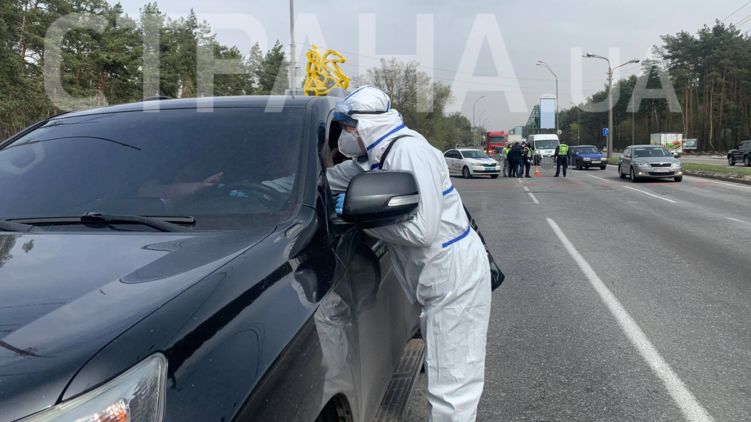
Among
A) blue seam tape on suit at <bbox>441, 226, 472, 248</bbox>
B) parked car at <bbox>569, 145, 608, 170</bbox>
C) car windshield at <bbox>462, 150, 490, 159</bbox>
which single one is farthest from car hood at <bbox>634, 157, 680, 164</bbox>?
blue seam tape on suit at <bbox>441, 226, 472, 248</bbox>

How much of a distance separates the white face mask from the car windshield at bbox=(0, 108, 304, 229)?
214mm

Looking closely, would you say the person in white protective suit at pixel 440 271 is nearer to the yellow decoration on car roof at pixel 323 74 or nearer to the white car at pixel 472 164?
the yellow decoration on car roof at pixel 323 74

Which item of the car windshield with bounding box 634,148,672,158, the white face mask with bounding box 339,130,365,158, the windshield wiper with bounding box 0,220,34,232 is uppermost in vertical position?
the car windshield with bounding box 634,148,672,158

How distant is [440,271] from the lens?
256 centimetres

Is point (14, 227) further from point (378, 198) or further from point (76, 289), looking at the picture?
point (378, 198)

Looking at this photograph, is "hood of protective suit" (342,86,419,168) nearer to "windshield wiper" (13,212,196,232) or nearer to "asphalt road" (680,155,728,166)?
"windshield wiper" (13,212,196,232)

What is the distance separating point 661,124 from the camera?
100312mm

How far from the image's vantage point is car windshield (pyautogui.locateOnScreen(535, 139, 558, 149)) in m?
41.3

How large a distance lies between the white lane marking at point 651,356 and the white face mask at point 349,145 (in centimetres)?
243

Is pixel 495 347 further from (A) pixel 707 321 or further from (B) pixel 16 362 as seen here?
(B) pixel 16 362

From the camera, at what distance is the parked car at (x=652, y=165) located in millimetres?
23969

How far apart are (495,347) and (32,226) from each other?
3.44 meters

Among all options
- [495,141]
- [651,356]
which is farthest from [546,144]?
[651,356]

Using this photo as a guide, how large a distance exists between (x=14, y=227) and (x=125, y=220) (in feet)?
1.31
